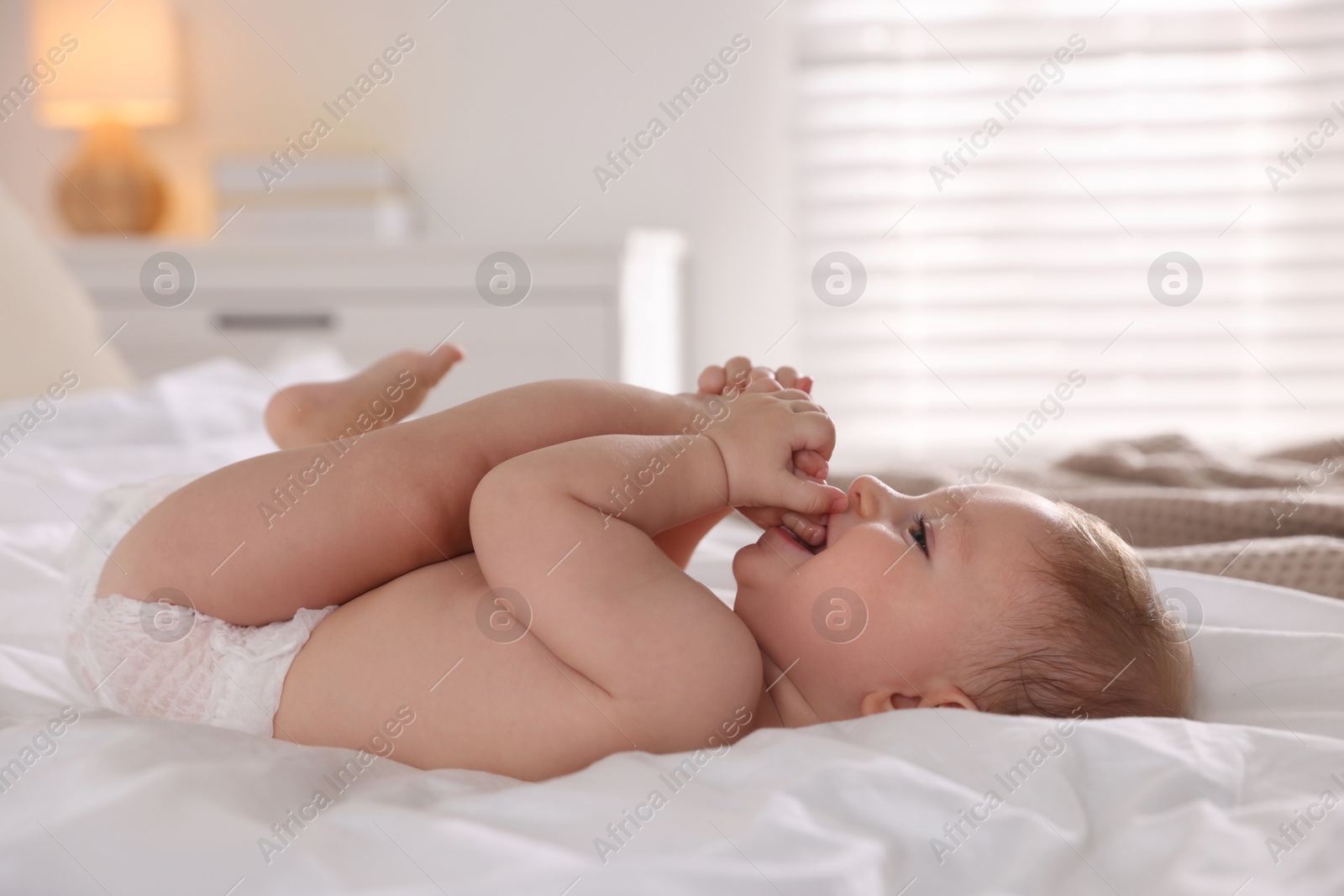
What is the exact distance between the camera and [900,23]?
8.70 ft

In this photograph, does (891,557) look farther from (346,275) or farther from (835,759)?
(346,275)

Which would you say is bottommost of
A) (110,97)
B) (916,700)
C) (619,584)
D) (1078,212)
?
(916,700)

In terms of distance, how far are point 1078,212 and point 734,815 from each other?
2510 millimetres

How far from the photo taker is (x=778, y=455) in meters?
0.71

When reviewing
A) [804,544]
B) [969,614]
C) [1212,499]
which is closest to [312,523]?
[804,544]

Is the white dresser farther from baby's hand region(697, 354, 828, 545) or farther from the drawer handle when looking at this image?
baby's hand region(697, 354, 828, 545)

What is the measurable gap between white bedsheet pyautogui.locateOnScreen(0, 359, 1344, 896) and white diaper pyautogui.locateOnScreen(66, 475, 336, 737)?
0.07 metres

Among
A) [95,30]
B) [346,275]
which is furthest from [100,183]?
[346,275]

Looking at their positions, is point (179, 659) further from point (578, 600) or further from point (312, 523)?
point (578, 600)

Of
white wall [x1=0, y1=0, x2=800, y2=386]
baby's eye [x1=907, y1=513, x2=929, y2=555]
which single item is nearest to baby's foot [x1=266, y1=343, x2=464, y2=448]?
baby's eye [x1=907, y1=513, x2=929, y2=555]

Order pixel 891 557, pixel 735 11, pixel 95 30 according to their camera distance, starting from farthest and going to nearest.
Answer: pixel 735 11 → pixel 95 30 → pixel 891 557

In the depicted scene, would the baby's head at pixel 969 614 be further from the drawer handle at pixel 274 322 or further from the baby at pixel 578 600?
the drawer handle at pixel 274 322

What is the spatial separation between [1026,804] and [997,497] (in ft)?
0.81

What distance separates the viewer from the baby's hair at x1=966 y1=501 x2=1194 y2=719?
26.4 inches
